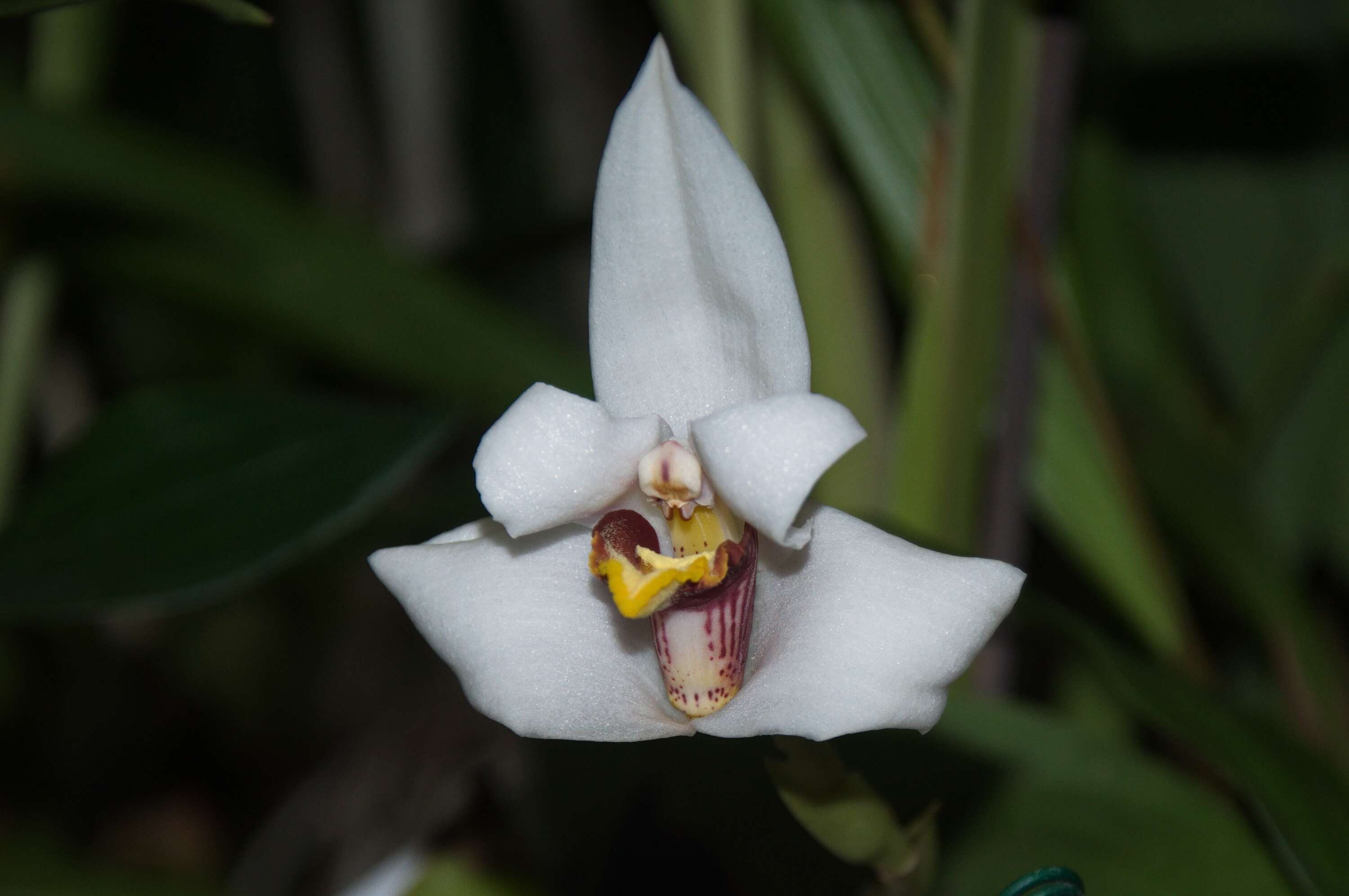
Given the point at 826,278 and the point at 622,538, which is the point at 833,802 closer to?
the point at 622,538

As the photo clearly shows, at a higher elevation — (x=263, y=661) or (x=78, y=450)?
(x=78, y=450)

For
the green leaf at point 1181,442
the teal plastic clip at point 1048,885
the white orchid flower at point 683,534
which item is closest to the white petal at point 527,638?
the white orchid flower at point 683,534

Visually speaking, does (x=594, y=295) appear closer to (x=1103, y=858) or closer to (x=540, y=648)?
(x=540, y=648)

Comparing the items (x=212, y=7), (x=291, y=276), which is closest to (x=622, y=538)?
(x=212, y=7)

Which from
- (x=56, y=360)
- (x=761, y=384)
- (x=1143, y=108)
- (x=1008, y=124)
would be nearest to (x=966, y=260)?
(x=1008, y=124)

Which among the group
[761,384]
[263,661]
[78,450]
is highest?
[761,384]

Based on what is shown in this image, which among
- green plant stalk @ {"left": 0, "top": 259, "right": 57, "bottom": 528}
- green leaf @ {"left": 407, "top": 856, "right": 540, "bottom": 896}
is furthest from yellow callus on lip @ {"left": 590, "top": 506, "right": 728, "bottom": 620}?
green plant stalk @ {"left": 0, "top": 259, "right": 57, "bottom": 528}

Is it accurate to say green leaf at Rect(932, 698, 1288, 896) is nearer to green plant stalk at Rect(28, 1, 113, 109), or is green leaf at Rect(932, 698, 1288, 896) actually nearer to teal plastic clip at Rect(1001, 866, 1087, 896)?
teal plastic clip at Rect(1001, 866, 1087, 896)
